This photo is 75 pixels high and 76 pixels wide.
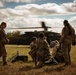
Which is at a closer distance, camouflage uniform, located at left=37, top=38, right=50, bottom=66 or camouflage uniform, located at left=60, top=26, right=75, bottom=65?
camouflage uniform, located at left=37, top=38, right=50, bottom=66

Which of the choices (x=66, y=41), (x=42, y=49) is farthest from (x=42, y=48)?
(x=66, y=41)

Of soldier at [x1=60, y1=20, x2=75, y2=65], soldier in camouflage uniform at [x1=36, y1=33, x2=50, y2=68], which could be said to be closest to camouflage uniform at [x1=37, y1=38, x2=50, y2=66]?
soldier in camouflage uniform at [x1=36, y1=33, x2=50, y2=68]

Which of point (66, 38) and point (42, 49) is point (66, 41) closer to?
point (66, 38)

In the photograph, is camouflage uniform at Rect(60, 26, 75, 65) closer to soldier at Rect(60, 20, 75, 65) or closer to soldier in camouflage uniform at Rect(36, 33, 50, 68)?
soldier at Rect(60, 20, 75, 65)

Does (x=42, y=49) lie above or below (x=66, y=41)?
below

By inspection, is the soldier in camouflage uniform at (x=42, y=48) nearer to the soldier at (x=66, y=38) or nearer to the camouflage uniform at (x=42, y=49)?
the camouflage uniform at (x=42, y=49)

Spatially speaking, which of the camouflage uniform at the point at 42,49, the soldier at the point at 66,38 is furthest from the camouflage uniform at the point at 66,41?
the camouflage uniform at the point at 42,49

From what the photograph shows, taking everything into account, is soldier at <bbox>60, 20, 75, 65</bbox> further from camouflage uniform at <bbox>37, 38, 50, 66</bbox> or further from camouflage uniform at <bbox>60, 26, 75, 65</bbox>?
camouflage uniform at <bbox>37, 38, 50, 66</bbox>

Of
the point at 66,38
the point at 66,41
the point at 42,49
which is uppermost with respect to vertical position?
the point at 66,38

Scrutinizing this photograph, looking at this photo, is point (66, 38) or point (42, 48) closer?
point (42, 48)

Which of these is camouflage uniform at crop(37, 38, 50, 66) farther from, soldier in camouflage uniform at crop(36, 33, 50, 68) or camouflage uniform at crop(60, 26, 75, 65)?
camouflage uniform at crop(60, 26, 75, 65)

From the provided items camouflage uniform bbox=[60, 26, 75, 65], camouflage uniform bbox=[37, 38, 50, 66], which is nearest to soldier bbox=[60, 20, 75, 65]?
camouflage uniform bbox=[60, 26, 75, 65]

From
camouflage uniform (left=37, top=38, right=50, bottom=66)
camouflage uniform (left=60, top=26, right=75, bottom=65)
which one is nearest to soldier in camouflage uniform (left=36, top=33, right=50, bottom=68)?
camouflage uniform (left=37, top=38, right=50, bottom=66)

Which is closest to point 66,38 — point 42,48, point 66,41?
point 66,41
